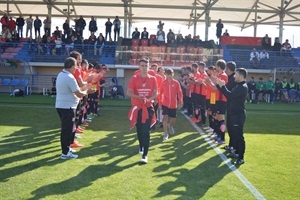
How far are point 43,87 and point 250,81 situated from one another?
13419 mm

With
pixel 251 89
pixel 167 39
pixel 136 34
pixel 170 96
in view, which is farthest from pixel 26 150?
pixel 136 34

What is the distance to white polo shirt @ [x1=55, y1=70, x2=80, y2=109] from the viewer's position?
23.4 ft

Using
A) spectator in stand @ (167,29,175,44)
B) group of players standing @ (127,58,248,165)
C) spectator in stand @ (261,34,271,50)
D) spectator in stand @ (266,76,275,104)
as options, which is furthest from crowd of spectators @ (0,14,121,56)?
group of players standing @ (127,58,248,165)

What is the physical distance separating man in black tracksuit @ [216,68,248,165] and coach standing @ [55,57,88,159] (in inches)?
112

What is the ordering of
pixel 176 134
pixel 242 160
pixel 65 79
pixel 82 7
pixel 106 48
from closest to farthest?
pixel 65 79, pixel 242 160, pixel 176 134, pixel 106 48, pixel 82 7

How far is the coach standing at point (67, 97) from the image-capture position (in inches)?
281

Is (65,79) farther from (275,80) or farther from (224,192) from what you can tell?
(275,80)

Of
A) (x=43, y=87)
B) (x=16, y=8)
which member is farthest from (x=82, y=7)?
(x=43, y=87)

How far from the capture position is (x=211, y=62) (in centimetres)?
2484

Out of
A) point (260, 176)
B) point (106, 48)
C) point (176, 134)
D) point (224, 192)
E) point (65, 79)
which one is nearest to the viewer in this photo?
point (224, 192)

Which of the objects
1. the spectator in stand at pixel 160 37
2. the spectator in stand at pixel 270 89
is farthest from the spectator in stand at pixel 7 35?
A: the spectator in stand at pixel 270 89

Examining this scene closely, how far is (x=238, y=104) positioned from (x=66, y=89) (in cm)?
347

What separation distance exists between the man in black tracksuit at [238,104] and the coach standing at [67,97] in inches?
112

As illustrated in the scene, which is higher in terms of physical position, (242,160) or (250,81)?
(250,81)
